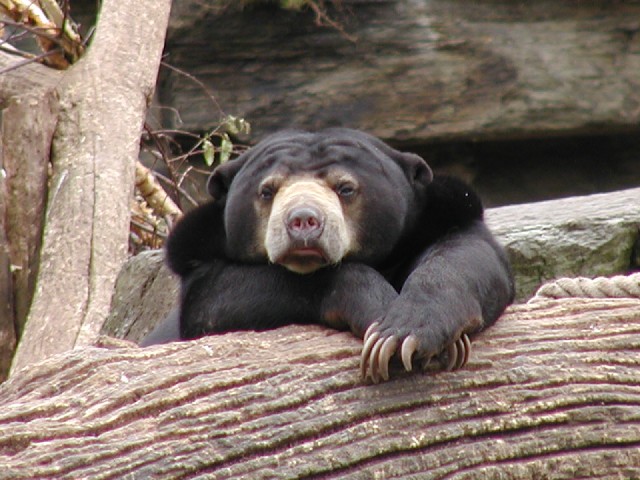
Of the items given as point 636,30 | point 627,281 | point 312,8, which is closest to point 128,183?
point 627,281

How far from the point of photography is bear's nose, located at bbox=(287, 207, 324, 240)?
11.0 feet

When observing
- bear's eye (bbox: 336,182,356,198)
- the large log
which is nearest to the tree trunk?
bear's eye (bbox: 336,182,356,198)

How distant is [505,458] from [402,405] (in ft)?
0.92

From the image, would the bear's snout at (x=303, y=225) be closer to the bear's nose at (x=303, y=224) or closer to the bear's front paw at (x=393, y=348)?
the bear's nose at (x=303, y=224)

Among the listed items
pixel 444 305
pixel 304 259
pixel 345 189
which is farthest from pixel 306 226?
pixel 444 305

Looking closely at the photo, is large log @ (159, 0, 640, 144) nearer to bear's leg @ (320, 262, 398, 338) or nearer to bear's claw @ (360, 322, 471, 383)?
bear's leg @ (320, 262, 398, 338)

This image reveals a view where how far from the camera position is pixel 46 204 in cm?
507

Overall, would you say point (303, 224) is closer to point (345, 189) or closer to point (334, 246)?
point (334, 246)

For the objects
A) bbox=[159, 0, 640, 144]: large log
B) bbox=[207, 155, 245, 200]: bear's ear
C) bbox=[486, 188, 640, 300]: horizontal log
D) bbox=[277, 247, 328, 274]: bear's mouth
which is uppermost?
bbox=[207, 155, 245, 200]: bear's ear

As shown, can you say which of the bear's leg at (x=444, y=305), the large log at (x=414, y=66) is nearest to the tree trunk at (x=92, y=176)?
the bear's leg at (x=444, y=305)

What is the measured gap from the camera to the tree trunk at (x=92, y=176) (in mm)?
4762

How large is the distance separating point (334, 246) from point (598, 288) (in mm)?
954

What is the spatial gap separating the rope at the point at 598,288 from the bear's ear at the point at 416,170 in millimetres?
560

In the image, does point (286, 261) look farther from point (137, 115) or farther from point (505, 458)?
point (137, 115)
